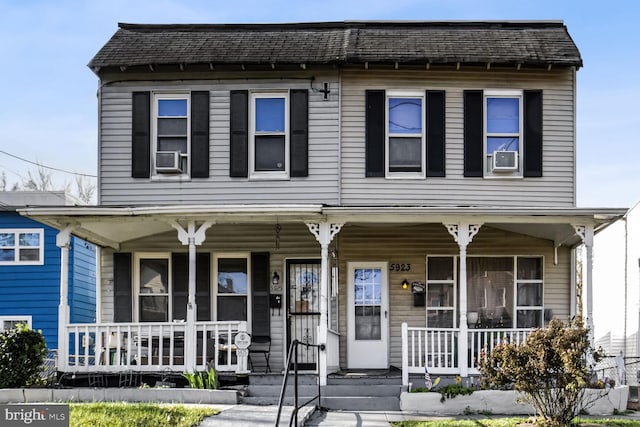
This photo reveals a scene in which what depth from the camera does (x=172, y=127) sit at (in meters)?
17.6

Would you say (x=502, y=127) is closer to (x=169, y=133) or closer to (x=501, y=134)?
(x=501, y=134)

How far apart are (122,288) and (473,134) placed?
279 inches

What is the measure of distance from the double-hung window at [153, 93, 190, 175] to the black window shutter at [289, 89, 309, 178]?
1943 millimetres

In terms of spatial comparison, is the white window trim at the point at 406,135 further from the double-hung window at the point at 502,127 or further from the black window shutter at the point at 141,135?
the black window shutter at the point at 141,135

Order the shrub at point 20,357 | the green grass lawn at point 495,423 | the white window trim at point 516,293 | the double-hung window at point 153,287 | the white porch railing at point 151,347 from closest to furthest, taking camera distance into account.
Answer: the green grass lawn at point 495,423 → the shrub at point 20,357 → the white porch railing at point 151,347 → the white window trim at point 516,293 → the double-hung window at point 153,287

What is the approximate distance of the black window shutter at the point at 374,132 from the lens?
17234mm

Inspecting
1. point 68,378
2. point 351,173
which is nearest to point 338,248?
point 351,173

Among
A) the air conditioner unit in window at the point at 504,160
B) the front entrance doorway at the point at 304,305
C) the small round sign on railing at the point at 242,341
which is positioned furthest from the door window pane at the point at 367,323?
the air conditioner unit in window at the point at 504,160

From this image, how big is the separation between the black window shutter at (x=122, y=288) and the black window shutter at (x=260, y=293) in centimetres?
230

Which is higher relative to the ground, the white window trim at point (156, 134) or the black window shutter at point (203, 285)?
the white window trim at point (156, 134)

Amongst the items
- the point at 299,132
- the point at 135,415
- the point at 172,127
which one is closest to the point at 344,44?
the point at 299,132

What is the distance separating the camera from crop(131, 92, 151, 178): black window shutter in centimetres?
1741

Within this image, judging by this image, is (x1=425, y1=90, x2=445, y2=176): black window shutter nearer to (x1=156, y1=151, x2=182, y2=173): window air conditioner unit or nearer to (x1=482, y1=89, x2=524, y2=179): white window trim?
(x1=482, y1=89, x2=524, y2=179): white window trim

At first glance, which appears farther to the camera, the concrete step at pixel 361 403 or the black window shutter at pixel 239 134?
the black window shutter at pixel 239 134
